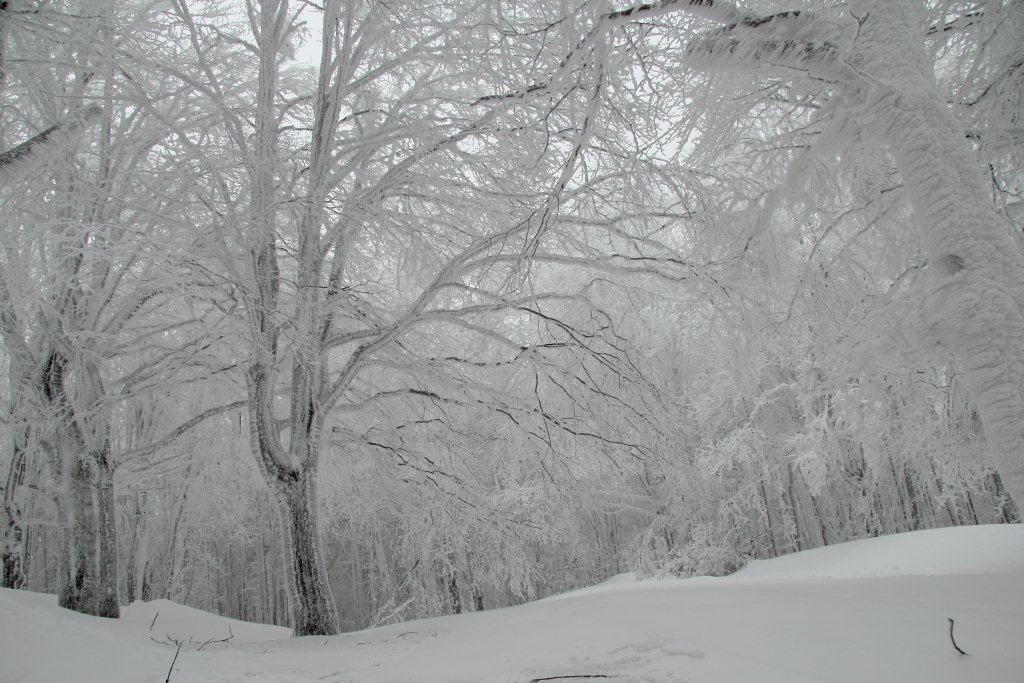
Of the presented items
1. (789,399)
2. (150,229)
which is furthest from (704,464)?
(150,229)

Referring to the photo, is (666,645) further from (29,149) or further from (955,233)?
(29,149)

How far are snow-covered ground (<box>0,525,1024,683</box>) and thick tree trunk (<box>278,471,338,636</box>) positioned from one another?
0.82 metres

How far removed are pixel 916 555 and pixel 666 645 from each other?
8.37 metres

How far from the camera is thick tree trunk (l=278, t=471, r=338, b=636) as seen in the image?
19.1 ft

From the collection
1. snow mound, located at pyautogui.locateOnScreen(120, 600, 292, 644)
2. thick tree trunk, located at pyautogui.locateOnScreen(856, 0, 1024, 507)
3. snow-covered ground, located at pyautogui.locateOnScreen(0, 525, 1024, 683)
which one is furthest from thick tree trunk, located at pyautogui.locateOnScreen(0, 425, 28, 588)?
thick tree trunk, located at pyautogui.locateOnScreen(856, 0, 1024, 507)

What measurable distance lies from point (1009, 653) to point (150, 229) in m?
6.51

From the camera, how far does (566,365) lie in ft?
21.5

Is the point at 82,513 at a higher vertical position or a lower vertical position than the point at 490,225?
lower

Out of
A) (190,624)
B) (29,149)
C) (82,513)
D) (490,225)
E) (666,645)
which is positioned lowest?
(190,624)

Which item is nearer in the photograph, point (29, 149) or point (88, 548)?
point (29, 149)

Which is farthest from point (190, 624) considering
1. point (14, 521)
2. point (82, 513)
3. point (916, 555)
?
point (916, 555)

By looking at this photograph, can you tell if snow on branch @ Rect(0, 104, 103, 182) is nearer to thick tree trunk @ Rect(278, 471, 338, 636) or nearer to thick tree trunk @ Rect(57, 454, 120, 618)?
thick tree trunk @ Rect(278, 471, 338, 636)

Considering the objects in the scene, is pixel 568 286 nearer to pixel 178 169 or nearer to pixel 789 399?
pixel 789 399

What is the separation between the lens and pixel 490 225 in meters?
5.86
